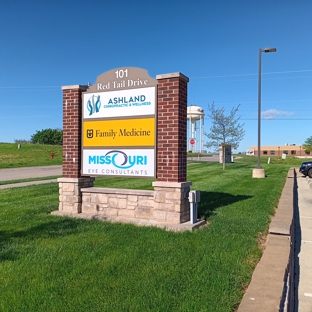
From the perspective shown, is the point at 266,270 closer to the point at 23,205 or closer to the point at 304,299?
the point at 304,299

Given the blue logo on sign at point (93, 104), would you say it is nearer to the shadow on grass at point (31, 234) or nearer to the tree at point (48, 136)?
the shadow on grass at point (31, 234)

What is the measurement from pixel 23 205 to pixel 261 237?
20.2 feet

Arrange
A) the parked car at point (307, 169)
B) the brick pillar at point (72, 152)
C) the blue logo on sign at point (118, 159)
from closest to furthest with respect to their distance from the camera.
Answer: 1. the blue logo on sign at point (118, 159)
2. the brick pillar at point (72, 152)
3. the parked car at point (307, 169)

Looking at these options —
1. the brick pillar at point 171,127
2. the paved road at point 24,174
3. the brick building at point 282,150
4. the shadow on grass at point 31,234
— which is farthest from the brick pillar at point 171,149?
the brick building at point 282,150

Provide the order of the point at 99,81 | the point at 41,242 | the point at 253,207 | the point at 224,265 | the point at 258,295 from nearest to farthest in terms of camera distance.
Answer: the point at 258,295
the point at 224,265
the point at 41,242
the point at 99,81
the point at 253,207

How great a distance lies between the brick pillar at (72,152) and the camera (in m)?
7.41

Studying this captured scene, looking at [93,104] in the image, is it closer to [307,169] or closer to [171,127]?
[171,127]

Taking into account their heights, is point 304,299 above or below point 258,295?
below

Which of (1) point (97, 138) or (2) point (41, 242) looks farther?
(1) point (97, 138)

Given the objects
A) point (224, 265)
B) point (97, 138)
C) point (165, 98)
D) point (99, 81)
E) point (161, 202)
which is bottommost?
point (224, 265)

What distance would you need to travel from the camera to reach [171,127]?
6.30 metres

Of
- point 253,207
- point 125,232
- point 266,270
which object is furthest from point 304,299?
point 253,207

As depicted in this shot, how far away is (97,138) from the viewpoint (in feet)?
24.0

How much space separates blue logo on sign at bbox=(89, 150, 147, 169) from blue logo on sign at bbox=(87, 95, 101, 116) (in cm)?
103
